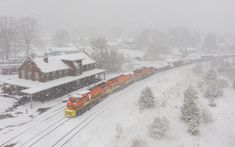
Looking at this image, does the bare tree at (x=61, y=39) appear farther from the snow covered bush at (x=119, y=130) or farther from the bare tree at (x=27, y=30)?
the snow covered bush at (x=119, y=130)

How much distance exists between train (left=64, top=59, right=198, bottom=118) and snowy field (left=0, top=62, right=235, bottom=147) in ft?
3.14

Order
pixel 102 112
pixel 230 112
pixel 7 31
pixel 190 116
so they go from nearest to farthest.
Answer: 1. pixel 190 116
2. pixel 102 112
3. pixel 230 112
4. pixel 7 31

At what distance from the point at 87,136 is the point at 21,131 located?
791 cm

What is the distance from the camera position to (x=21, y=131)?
28.1m

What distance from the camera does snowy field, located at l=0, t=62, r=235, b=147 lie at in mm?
26797

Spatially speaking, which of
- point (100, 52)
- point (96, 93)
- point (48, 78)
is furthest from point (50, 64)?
point (100, 52)

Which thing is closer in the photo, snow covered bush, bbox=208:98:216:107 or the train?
the train

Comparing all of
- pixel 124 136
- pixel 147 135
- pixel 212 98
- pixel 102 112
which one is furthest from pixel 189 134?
pixel 212 98

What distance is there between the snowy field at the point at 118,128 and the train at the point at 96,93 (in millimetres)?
958

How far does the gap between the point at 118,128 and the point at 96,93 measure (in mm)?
10067

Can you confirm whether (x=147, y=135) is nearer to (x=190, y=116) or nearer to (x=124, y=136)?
(x=124, y=136)

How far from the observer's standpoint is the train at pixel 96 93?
1289 inches

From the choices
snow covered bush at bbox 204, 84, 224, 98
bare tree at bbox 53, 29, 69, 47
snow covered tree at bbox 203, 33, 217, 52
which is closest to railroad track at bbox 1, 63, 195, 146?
snow covered bush at bbox 204, 84, 224, 98

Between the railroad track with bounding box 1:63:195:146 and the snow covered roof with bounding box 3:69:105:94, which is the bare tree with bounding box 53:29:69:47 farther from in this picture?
the railroad track with bounding box 1:63:195:146
